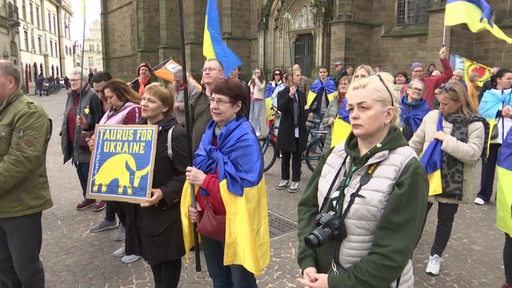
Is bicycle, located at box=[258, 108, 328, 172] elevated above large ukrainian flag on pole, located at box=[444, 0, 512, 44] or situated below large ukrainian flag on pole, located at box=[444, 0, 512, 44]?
below

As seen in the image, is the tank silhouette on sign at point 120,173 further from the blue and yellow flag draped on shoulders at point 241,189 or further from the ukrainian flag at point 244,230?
the ukrainian flag at point 244,230

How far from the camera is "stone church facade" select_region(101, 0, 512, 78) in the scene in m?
12.9

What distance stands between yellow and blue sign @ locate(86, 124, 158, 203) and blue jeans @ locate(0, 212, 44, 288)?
469 millimetres

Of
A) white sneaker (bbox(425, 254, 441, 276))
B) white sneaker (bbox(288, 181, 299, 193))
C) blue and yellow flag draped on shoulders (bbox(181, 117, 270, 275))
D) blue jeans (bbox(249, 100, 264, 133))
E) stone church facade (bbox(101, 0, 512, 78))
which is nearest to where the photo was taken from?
blue and yellow flag draped on shoulders (bbox(181, 117, 270, 275))

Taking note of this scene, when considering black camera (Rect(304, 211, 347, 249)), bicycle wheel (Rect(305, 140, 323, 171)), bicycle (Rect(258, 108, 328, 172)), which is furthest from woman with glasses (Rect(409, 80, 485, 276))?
bicycle wheel (Rect(305, 140, 323, 171))

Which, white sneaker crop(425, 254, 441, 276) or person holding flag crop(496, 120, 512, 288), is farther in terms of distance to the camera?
white sneaker crop(425, 254, 441, 276)

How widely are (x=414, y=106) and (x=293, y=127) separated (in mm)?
2248

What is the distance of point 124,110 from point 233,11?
62.0ft

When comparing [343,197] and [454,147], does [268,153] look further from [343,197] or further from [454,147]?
[343,197]

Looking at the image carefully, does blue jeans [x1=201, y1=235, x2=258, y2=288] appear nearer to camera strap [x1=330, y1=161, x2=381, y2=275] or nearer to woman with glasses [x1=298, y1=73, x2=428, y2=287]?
woman with glasses [x1=298, y1=73, x2=428, y2=287]

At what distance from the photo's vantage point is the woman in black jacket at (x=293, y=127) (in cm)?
692

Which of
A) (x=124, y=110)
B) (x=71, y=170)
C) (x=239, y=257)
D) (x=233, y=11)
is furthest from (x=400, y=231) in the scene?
(x=233, y=11)

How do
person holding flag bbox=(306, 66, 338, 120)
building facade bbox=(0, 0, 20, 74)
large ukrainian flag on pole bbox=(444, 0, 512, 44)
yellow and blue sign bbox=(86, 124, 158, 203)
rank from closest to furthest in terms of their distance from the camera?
yellow and blue sign bbox=(86, 124, 158, 203) < large ukrainian flag on pole bbox=(444, 0, 512, 44) < person holding flag bbox=(306, 66, 338, 120) < building facade bbox=(0, 0, 20, 74)

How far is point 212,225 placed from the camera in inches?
107
